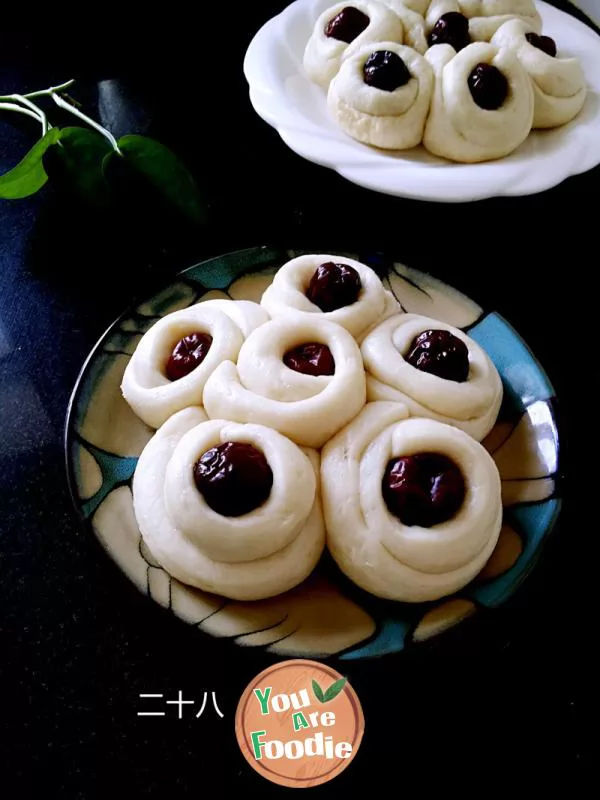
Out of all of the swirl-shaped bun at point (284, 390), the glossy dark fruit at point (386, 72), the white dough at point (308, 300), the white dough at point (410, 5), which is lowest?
the swirl-shaped bun at point (284, 390)

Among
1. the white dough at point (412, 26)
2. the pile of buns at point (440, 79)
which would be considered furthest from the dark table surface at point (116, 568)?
the white dough at point (412, 26)

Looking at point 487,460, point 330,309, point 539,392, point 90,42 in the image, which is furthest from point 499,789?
point 90,42

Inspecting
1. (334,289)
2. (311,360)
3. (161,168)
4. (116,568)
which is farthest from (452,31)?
(116,568)

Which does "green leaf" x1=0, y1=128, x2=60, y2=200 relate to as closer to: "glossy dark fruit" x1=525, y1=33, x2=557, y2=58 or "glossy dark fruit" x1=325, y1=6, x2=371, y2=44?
"glossy dark fruit" x1=325, y1=6, x2=371, y2=44

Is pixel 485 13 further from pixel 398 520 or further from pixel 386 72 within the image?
pixel 398 520

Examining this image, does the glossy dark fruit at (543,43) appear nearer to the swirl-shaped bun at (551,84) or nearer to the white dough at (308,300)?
the swirl-shaped bun at (551,84)

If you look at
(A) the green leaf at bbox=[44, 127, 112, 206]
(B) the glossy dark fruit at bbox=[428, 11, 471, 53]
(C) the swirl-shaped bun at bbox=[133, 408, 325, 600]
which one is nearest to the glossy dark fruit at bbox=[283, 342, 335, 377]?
(C) the swirl-shaped bun at bbox=[133, 408, 325, 600]

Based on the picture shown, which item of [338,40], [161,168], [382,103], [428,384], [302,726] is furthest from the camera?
[338,40]
